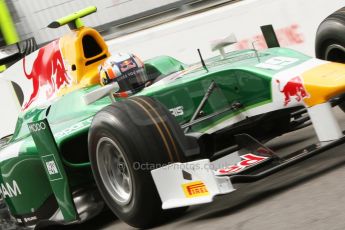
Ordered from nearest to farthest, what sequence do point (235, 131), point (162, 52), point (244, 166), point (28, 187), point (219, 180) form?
point (219, 180)
point (244, 166)
point (235, 131)
point (28, 187)
point (162, 52)

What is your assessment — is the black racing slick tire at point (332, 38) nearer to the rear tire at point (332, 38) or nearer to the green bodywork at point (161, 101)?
the rear tire at point (332, 38)

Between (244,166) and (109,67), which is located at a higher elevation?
(109,67)

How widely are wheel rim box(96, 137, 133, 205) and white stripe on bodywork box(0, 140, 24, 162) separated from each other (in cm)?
109

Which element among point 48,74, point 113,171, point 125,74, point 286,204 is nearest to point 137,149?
point 113,171

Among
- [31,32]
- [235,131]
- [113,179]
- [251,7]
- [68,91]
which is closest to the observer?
[113,179]

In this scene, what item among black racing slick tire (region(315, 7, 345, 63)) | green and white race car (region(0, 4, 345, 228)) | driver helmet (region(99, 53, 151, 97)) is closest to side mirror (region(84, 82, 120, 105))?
green and white race car (region(0, 4, 345, 228))

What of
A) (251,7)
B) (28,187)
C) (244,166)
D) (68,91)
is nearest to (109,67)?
(68,91)

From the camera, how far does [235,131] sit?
5957 mm

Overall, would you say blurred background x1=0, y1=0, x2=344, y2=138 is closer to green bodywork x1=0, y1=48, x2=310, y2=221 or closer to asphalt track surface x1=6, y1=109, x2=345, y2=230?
green bodywork x1=0, y1=48, x2=310, y2=221

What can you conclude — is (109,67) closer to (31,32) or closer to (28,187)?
(28,187)

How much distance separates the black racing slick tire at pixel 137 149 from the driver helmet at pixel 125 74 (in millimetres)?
1083

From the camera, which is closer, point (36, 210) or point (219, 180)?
point (219, 180)

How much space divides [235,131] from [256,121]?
191 millimetres

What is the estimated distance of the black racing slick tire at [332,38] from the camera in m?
6.10
